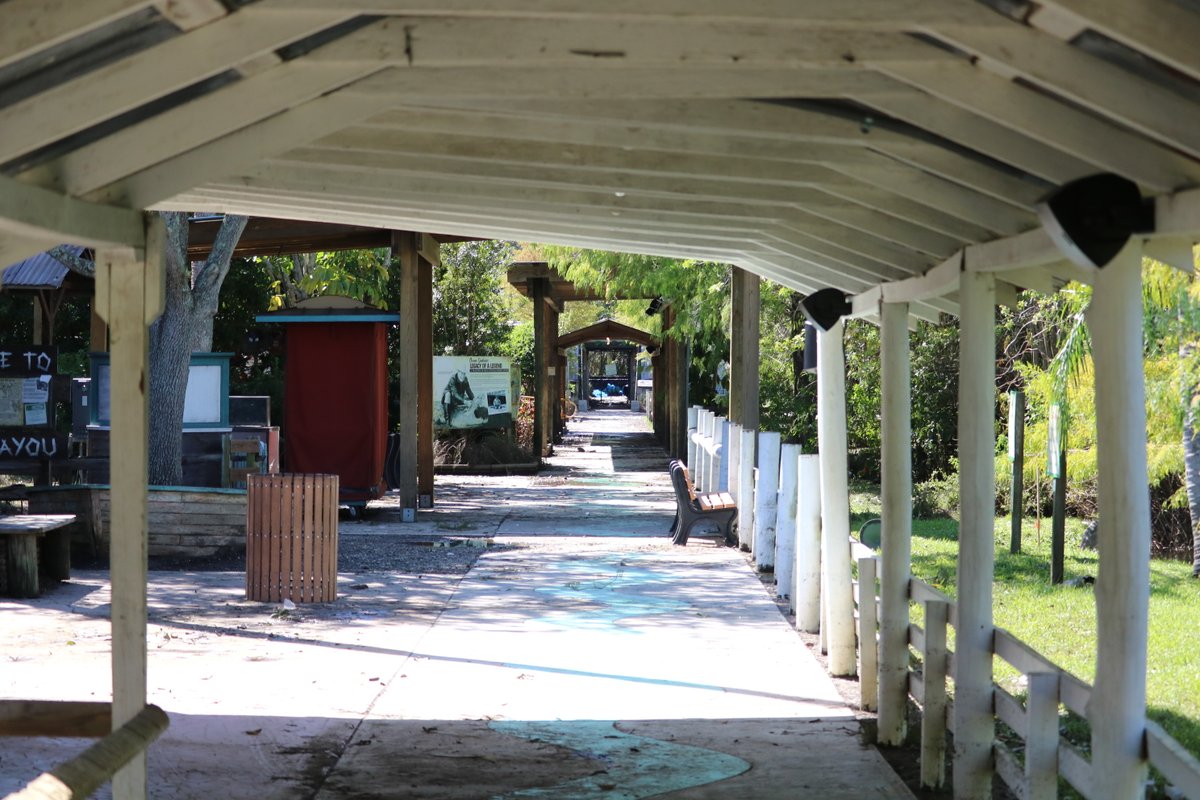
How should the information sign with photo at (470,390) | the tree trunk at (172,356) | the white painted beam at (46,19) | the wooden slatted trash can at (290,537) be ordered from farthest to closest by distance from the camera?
the information sign with photo at (470,390) → the tree trunk at (172,356) → the wooden slatted trash can at (290,537) → the white painted beam at (46,19)

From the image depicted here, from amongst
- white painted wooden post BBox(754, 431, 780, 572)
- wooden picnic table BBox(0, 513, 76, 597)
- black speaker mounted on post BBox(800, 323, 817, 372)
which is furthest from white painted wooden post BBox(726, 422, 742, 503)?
wooden picnic table BBox(0, 513, 76, 597)

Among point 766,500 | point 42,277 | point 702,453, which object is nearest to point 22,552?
point 766,500

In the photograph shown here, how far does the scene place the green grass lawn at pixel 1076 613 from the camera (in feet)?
24.9

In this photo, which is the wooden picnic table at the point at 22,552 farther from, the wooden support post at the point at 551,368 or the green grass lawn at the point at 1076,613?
the wooden support post at the point at 551,368

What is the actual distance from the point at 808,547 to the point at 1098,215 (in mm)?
6062

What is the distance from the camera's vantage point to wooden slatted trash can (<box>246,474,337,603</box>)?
10531 millimetres

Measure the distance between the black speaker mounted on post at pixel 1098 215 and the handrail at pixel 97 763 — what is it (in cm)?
302

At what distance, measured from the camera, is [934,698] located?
6.02m

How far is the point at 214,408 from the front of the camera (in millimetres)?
14977

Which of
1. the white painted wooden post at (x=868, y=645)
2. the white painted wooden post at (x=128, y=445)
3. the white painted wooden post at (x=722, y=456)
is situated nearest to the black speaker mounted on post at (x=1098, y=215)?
the white painted wooden post at (x=128, y=445)

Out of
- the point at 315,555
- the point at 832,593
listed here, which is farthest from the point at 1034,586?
the point at 315,555

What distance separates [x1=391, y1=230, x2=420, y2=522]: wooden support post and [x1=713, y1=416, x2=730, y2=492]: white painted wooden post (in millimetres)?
3663

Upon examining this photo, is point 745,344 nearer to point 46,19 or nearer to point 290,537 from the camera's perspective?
point 290,537

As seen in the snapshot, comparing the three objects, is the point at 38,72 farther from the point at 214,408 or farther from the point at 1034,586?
the point at 214,408
